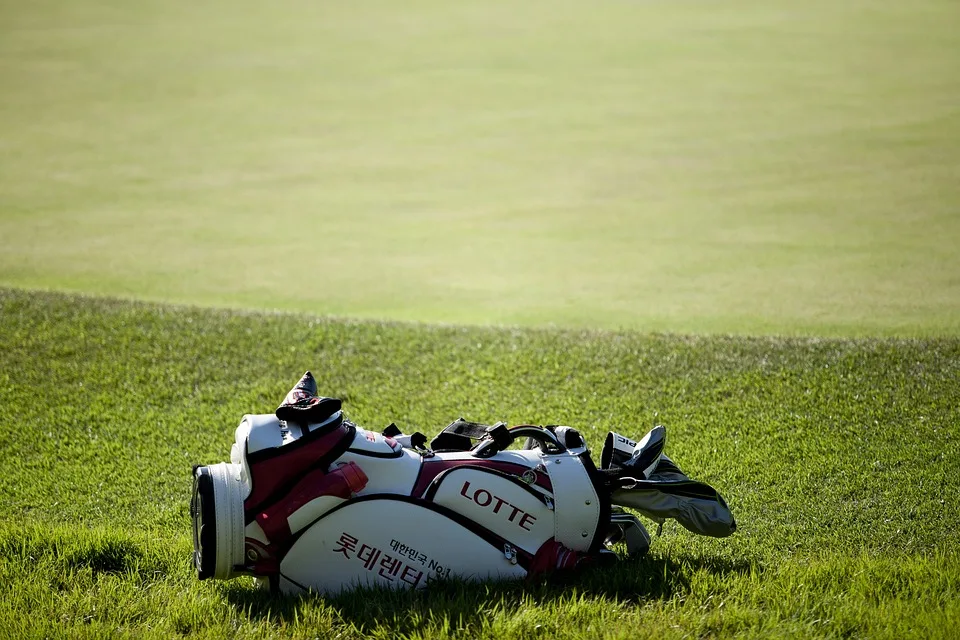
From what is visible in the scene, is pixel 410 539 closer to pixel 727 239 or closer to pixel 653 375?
pixel 653 375

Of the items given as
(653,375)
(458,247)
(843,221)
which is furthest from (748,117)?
(653,375)

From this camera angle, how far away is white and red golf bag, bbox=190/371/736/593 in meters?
2.82

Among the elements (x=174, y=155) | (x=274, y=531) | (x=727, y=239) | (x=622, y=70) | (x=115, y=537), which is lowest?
(x=115, y=537)

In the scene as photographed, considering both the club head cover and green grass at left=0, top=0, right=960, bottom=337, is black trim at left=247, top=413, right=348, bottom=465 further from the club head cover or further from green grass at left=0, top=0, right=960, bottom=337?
green grass at left=0, top=0, right=960, bottom=337

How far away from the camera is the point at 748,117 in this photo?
10070 millimetres

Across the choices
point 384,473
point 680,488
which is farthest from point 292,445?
point 680,488

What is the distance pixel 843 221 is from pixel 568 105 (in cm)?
373

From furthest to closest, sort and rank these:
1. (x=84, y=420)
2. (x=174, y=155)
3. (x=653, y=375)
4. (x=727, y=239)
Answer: (x=174, y=155)
(x=727, y=239)
(x=653, y=375)
(x=84, y=420)

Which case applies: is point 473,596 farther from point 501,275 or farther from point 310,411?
point 501,275

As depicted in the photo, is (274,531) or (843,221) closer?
(274,531)

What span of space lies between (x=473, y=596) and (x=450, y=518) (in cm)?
24

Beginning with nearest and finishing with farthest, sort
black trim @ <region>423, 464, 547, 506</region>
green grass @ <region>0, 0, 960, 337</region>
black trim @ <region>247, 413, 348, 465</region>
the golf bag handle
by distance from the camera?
black trim @ <region>247, 413, 348, 465</region> → black trim @ <region>423, 464, 547, 506</region> → the golf bag handle → green grass @ <region>0, 0, 960, 337</region>

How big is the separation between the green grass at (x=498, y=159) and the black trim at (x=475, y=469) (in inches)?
135

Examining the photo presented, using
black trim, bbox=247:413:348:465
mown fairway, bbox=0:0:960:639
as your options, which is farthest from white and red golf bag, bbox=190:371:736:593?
mown fairway, bbox=0:0:960:639
